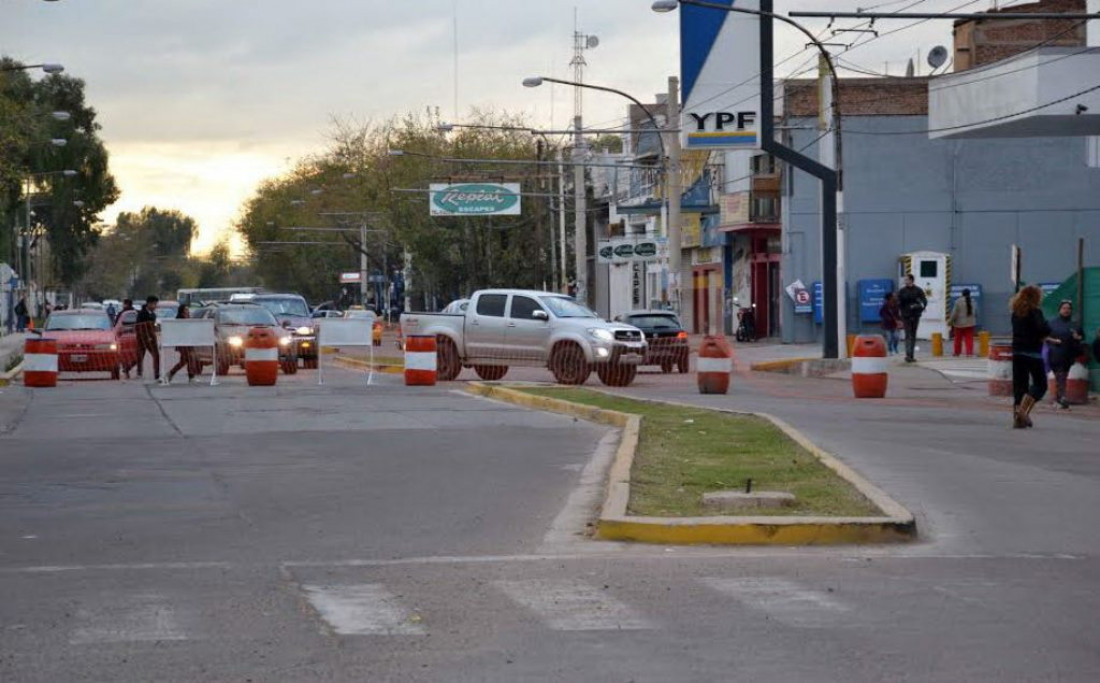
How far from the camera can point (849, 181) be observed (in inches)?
2191

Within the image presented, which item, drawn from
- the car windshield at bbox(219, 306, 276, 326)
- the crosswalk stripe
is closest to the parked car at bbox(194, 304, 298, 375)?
the car windshield at bbox(219, 306, 276, 326)

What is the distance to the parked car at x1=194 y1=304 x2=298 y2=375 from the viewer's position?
36562 mm

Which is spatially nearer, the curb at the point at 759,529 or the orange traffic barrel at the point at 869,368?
the curb at the point at 759,529

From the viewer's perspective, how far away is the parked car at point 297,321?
41281 millimetres

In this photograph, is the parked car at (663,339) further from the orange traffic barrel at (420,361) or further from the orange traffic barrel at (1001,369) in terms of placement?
the orange traffic barrel at (1001,369)

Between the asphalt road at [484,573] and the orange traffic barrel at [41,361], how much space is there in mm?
13370

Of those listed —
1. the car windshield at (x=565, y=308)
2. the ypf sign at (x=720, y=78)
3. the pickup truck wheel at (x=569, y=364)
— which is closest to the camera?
the pickup truck wheel at (x=569, y=364)

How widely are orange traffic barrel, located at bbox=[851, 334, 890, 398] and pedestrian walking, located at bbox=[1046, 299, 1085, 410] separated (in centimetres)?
313

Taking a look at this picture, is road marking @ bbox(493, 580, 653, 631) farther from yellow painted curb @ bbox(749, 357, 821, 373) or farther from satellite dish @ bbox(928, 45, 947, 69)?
satellite dish @ bbox(928, 45, 947, 69)

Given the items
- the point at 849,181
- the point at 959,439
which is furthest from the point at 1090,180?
the point at 959,439

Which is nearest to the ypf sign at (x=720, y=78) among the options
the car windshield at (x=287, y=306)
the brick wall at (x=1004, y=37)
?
the car windshield at (x=287, y=306)

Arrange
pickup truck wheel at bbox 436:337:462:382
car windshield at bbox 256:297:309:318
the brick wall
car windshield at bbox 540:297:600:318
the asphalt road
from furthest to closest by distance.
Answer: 1. the brick wall
2. car windshield at bbox 256:297:309:318
3. pickup truck wheel at bbox 436:337:462:382
4. car windshield at bbox 540:297:600:318
5. the asphalt road

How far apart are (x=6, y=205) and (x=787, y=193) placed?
30.4 m

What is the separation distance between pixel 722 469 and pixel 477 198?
56966 millimetres
